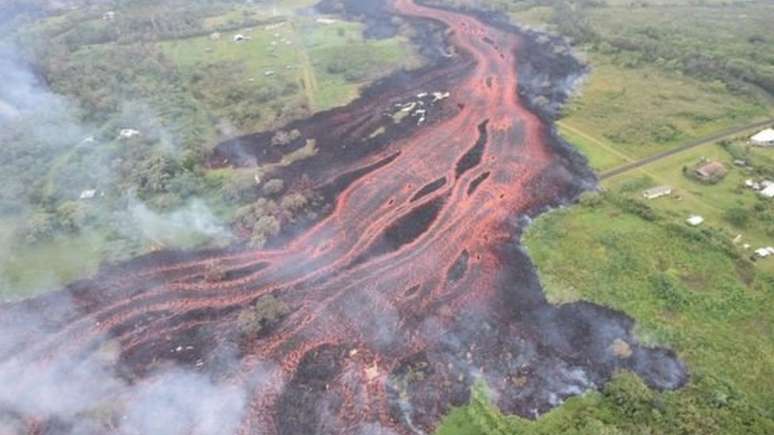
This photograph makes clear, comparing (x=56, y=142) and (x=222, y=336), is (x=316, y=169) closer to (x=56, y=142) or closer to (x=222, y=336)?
(x=222, y=336)

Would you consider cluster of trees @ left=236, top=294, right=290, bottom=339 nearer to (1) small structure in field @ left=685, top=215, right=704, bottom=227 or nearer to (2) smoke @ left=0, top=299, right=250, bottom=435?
(2) smoke @ left=0, top=299, right=250, bottom=435

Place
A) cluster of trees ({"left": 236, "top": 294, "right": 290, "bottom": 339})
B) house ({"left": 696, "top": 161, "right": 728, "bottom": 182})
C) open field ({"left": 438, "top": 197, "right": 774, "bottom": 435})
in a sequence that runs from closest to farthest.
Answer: open field ({"left": 438, "top": 197, "right": 774, "bottom": 435}) < cluster of trees ({"left": 236, "top": 294, "right": 290, "bottom": 339}) < house ({"left": 696, "top": 161, "right": 728, "bottom": 182})

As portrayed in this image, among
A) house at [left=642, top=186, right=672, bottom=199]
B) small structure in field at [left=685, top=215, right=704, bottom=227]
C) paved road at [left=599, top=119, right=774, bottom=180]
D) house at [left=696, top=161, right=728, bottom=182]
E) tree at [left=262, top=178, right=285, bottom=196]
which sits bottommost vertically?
small structure in field at [left=685, top=215, right=704, bottom=227]

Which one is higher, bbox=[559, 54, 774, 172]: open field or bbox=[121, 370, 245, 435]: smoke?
bbox=[559, 54, 774, 172]: open field

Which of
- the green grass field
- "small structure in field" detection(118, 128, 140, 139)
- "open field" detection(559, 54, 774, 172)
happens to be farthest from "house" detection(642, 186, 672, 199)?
"small structure in field" detection(118, 128, 140, 139)

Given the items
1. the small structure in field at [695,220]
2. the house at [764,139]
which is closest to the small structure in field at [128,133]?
the small structure in field at [695,220]

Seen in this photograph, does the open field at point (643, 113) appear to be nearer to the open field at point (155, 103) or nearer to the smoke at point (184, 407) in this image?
the open field at point (155, 103)
